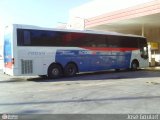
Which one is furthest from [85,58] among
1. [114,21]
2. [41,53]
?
[114,21]

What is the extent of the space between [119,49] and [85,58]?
3936 mm

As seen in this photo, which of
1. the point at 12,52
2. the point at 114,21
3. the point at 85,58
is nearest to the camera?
the point at 12,52

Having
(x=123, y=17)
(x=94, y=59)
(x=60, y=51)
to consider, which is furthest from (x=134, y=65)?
(x=60, y=51)

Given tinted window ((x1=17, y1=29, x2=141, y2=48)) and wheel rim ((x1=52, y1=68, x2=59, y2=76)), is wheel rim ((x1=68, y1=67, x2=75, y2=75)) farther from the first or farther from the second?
tinted window ((x1=17, y1=29, x2=141, y2=48))

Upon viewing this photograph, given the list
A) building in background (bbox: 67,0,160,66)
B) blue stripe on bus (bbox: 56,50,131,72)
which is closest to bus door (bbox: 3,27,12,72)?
blue stripe on bus (bbox: 56,50,131,72)

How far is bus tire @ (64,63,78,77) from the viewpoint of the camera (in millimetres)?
20767

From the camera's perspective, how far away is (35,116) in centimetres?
852

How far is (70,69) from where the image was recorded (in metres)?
21.1

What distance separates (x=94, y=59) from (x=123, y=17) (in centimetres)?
701

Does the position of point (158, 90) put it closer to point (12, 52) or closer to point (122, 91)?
point (122, 91)

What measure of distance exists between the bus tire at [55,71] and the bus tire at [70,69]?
0.35 metres

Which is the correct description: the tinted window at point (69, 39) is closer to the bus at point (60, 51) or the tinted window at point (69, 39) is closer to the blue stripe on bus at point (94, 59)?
the bus at point (60, 51)

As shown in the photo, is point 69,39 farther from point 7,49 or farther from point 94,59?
point 7,49

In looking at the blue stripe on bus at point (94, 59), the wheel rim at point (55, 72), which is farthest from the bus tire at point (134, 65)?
the wheel rim at point (55, 72)
